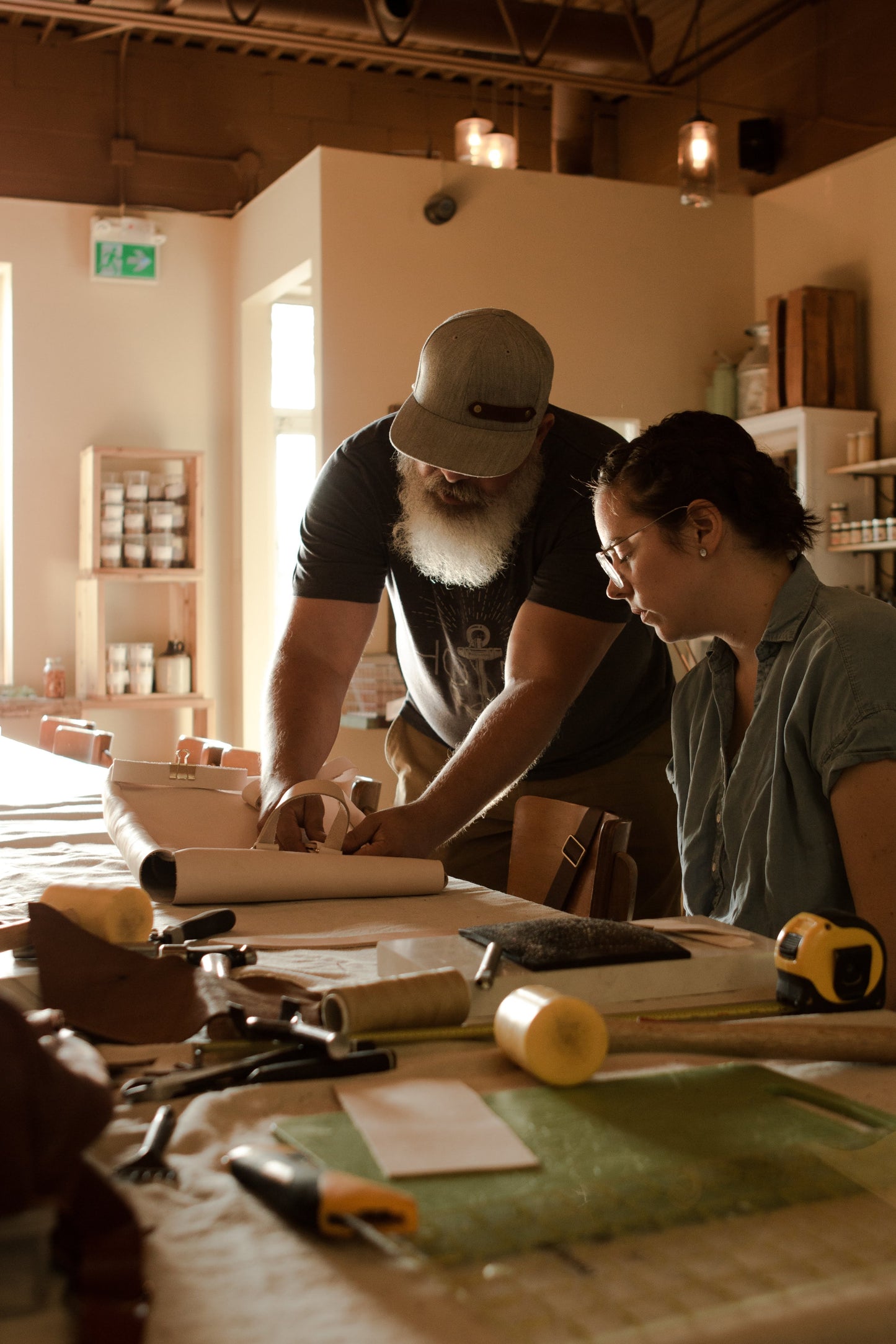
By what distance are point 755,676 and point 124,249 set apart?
18.2 feet

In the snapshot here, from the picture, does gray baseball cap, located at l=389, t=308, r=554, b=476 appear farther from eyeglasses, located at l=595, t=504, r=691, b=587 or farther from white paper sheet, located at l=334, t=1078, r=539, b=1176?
white paper sheet, located at l=334, t=1078, r=539, b=1176

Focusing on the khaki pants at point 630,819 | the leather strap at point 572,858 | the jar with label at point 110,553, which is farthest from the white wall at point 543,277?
the leather strap at point 572,858

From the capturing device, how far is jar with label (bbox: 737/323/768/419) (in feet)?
17.7

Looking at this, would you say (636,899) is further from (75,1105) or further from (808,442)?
(808,442)

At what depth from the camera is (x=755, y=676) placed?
1.62 m

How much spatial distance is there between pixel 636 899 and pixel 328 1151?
1722mm

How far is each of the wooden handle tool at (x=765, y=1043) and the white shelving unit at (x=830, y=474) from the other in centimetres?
437

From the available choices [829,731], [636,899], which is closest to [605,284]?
[636,899]

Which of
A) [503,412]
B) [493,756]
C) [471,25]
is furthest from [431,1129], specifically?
[471,25]

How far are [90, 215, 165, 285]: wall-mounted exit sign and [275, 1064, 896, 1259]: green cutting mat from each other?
6174mm

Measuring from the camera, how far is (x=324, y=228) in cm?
523

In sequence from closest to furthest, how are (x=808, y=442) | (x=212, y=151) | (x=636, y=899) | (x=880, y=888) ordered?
(x=880, y=888) < (x=636, y=899) < (x=808, y=442) < (x=212, y=151)

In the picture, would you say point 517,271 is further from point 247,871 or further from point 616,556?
point 247,871

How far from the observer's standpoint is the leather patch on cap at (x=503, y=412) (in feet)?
6.44
